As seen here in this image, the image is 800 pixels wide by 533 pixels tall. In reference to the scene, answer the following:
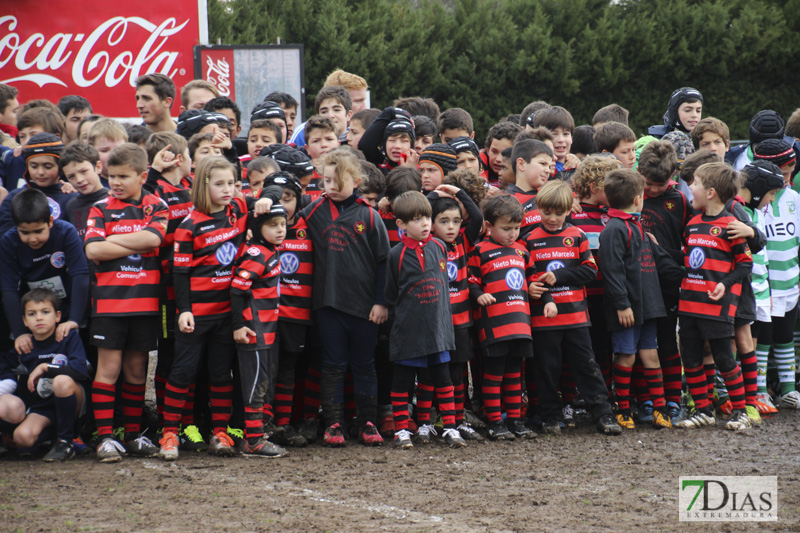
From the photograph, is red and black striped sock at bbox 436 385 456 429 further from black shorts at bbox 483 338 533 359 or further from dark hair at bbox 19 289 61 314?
dark hair at bbox 19 289 61 314

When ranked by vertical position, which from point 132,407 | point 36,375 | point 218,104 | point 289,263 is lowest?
point 132,407

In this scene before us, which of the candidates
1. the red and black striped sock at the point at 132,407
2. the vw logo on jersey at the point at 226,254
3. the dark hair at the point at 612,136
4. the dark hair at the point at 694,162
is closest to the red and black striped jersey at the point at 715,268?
the dark hair at the point at 694,162

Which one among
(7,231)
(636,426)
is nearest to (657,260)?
(636,426)

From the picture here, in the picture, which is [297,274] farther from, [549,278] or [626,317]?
[626,317]

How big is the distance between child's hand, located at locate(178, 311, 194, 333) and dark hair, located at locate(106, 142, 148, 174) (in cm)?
102

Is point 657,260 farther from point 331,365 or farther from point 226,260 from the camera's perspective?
point 226,260

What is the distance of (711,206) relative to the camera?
693 centimetres

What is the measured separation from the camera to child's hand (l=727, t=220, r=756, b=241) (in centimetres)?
680

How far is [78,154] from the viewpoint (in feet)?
21.0

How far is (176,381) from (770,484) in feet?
12.4

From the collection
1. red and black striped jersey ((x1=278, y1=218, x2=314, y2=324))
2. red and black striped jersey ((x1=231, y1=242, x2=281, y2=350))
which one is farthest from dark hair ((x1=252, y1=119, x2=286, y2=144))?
red and black striped jersey ((x1=231, y1=242, x2=281, y2=350))

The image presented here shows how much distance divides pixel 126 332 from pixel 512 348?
8.91ft

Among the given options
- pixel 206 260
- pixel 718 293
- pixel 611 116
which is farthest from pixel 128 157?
pixel 611 116

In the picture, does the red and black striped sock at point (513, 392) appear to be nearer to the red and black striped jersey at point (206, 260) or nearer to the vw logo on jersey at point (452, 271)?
the vw logo on jersey at point (452, 271)
